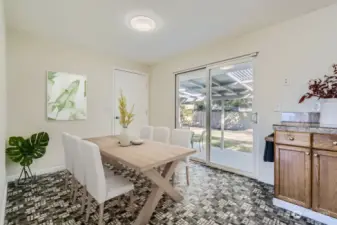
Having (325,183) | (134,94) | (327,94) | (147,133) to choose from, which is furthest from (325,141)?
(134,94)

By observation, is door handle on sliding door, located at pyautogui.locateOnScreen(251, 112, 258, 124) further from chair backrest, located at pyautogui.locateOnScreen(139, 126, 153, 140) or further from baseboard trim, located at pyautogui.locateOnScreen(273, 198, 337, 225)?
chair backrest, located at pyautogui.locateOnScreen(139, 126, 153, 140)

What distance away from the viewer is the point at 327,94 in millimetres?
2104

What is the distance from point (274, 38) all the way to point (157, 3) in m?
1.86

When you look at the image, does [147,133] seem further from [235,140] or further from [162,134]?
[235,140]

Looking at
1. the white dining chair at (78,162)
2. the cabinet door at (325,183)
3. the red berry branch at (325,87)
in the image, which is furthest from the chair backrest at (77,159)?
the red berry branch at (325,87)

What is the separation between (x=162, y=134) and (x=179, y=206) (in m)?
1.30

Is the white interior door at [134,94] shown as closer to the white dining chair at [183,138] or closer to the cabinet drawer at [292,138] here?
the white dining chair at [183,138]

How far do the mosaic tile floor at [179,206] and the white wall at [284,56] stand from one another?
76cm

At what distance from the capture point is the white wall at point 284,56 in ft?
7.47

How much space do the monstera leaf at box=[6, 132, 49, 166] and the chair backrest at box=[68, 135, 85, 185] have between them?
1065mm

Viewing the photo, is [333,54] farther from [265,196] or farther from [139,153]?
[139,153]

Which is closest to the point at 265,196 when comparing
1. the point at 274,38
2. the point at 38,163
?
the point at 274,38

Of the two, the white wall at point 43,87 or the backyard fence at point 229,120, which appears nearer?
the white wall at point 43,87

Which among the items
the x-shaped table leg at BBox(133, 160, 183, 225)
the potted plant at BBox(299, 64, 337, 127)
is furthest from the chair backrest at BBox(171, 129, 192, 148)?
the potted plant at BBox(299, 64, 337, 127)
